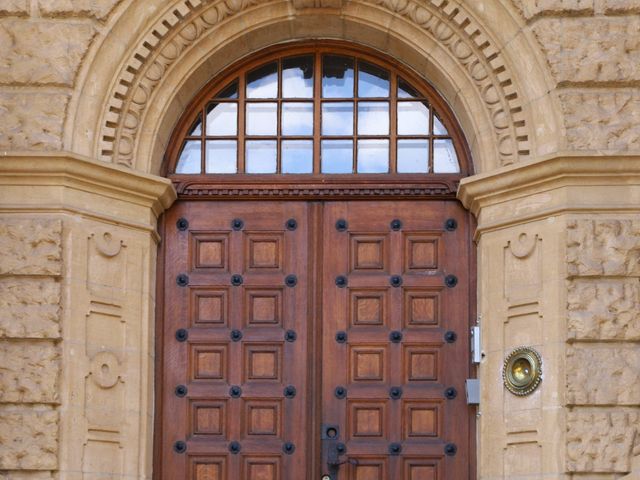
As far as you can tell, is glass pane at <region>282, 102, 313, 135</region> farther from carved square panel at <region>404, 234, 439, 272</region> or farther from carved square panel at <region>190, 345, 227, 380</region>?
carved square panel at <region>190, 345, 227, 380</region>

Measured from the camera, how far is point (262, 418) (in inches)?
441

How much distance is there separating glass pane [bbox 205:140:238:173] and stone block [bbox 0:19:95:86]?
1281 mm

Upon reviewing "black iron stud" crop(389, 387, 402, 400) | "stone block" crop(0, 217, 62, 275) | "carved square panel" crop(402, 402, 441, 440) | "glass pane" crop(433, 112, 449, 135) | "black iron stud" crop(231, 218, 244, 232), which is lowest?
"carved square panel" crop(402, 402, 441, 440)

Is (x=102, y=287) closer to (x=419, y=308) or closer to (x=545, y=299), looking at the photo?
(x=419, y=308)

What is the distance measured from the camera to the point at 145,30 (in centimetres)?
1116

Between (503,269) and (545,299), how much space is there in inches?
17.7

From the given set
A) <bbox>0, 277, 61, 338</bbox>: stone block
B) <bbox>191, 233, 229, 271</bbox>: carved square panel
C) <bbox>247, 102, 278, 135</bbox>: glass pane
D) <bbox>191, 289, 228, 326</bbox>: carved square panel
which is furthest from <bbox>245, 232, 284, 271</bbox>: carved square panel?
<bbox>0, 277, 61, 338</bbox>: stone block

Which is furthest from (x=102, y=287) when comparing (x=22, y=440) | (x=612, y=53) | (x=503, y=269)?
(x=612, y=53)

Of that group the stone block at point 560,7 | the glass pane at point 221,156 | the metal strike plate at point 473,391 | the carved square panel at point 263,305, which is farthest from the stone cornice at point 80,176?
the stone block at point 560,7

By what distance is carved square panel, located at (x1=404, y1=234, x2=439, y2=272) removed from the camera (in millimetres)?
11375

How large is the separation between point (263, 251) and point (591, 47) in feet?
9.20

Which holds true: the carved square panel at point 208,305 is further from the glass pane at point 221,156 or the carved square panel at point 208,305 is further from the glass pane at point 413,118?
the glass pane at point 413,118

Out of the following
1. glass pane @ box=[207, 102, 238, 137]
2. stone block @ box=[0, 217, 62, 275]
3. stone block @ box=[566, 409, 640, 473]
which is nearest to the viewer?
stone block @ box=[566, 409, 640, 473]

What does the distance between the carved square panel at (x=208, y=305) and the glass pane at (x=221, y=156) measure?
95 cm
